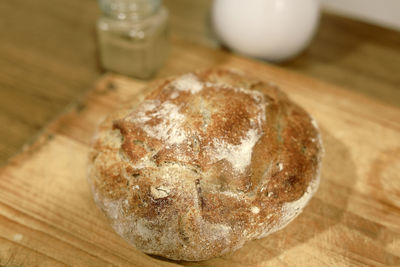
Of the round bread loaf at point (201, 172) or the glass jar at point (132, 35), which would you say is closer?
the round bread loaf at point (201, 172)

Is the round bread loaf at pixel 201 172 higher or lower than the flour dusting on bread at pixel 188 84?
lower

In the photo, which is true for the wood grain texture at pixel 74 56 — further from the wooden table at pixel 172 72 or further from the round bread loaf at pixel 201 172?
A: the round bread loaf at pixel 201 172

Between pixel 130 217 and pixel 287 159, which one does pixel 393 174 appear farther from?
pixel 130 217

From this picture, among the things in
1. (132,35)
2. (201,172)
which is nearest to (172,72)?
(132,35)

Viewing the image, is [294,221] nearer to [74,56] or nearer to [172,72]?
[172,72]

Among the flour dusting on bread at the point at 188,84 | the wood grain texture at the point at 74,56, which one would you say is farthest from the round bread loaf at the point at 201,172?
the wood grain texture at the point at 74,56

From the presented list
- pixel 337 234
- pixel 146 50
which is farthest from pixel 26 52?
pixel 337 234

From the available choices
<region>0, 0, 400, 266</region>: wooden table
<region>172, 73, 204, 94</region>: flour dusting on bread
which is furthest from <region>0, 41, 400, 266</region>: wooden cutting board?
<region>172, 73, 204, 94</region>: flour dusting on bread
